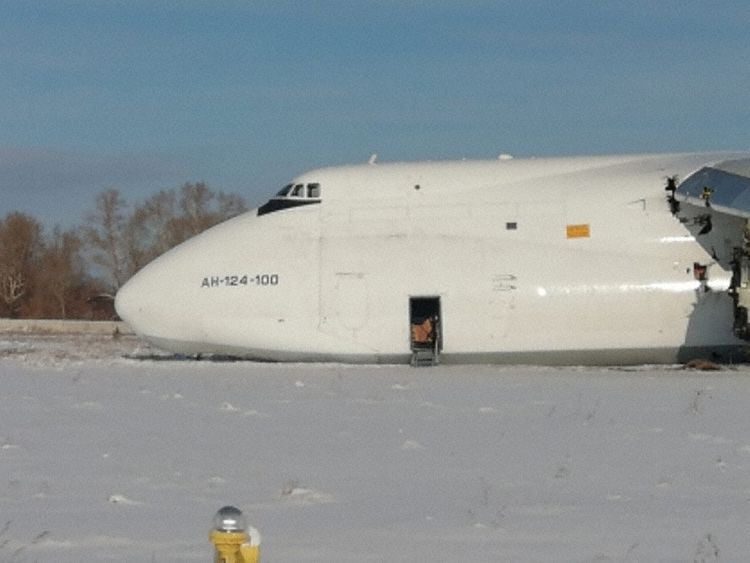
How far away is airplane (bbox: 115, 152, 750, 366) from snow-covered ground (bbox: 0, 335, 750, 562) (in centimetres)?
384

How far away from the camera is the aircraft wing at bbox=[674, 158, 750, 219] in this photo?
18172 mm

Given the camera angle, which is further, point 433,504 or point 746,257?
point 746,257

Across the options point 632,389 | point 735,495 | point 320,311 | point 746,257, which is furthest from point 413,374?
point 735,495

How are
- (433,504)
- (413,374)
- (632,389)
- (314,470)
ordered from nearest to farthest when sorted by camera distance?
(433,504) → (314,470) → (632,389) → (413,374)

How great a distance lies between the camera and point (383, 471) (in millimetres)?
8422

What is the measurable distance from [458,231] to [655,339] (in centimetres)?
404

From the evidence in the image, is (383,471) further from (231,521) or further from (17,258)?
(17,258)

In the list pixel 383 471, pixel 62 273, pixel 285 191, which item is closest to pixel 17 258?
pixel 62 273

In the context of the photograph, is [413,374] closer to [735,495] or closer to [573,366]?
[573,366]

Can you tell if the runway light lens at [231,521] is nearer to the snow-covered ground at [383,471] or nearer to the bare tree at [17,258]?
the snow-covered ground at [383,471]

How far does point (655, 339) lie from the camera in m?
19.5

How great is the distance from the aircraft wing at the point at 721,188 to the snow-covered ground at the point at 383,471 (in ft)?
12.3

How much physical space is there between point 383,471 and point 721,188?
12148 mm

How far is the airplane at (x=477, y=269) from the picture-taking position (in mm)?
19469
